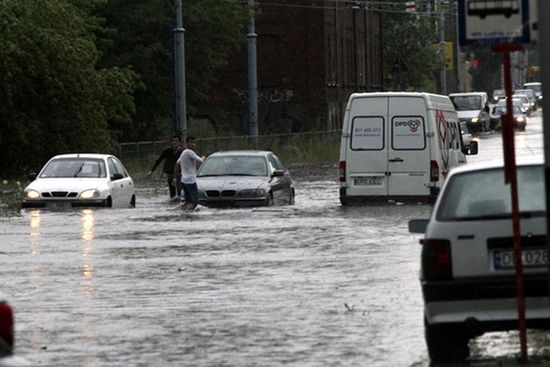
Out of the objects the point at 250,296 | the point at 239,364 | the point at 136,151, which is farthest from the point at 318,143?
the point at 239,364

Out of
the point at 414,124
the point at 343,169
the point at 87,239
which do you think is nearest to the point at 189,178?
the point at 343,169

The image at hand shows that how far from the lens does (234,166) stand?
38531mm

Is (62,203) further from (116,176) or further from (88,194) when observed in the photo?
(116,176)

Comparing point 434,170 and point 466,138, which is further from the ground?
point 466,138

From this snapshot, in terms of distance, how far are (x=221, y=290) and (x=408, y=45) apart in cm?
9184

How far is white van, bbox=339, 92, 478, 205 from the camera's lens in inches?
1368

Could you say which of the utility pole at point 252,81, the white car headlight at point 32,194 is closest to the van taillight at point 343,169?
the white car headlight at point 32,194

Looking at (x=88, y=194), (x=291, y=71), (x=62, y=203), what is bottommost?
(x=62, y=203)

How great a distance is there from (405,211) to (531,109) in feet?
285

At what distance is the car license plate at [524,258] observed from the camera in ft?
43.0

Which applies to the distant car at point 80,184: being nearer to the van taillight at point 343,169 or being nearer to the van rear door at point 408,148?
the van taillight at point 343,169

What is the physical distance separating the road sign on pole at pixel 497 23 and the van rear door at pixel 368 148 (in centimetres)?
2167

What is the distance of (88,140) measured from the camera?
55.9 m

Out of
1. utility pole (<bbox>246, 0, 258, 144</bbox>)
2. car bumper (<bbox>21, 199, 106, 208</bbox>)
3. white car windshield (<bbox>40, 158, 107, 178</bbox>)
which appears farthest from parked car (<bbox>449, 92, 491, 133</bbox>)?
car bumper (<bbox>21, 199, 106, 208</bbox>)
